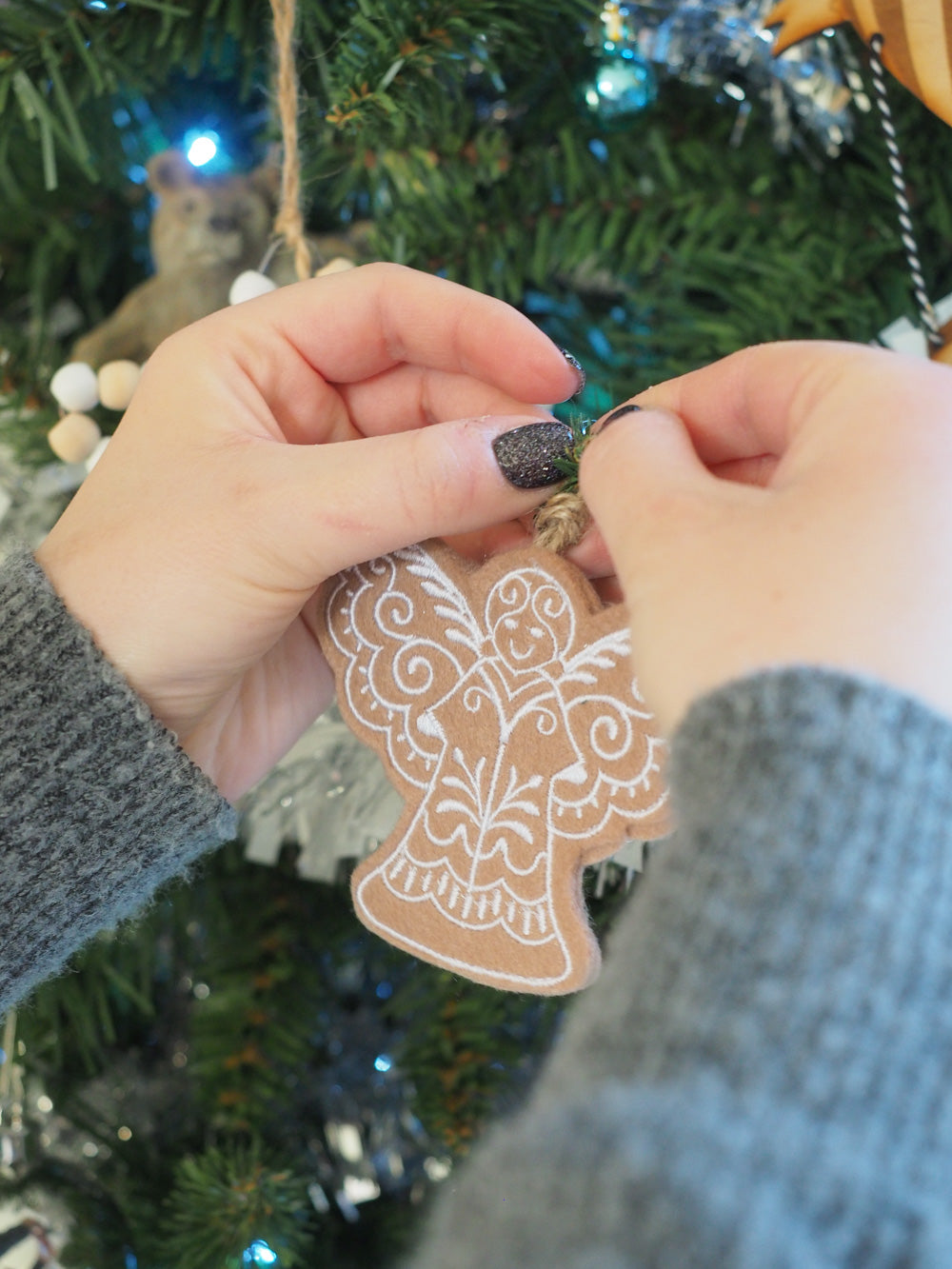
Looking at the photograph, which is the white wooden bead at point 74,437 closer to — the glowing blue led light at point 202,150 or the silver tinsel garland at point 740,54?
the glowing blue led light at point 202,150

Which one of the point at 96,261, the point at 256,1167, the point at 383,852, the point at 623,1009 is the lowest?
the point at 256,1167

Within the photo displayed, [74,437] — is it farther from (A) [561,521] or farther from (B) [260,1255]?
(B) [260,1255]

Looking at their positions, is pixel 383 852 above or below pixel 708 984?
below

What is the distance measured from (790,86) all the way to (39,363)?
79cm

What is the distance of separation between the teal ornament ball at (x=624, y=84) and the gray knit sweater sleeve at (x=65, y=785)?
66 centimetres

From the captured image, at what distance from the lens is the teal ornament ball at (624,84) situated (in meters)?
0.89

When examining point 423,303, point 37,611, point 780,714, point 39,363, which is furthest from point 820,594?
point 39,363

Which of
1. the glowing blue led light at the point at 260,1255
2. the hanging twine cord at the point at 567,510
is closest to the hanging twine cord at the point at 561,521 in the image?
the hanging twine cord at the point at 567,510

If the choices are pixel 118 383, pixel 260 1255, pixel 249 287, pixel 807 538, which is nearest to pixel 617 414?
pixel 807 538

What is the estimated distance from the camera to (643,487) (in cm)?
54

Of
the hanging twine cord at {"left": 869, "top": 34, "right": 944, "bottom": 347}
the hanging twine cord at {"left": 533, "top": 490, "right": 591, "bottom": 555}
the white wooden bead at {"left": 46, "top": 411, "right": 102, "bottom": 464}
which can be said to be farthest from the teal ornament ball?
the white wooden bead at {"left": 46, "top": 411, "right": 102, "bottom": 464}

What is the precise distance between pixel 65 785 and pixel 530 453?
1.32 feet

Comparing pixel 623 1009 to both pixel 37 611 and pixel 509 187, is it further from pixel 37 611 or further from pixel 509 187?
pixel 509 187

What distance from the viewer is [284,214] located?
0.84 metres
